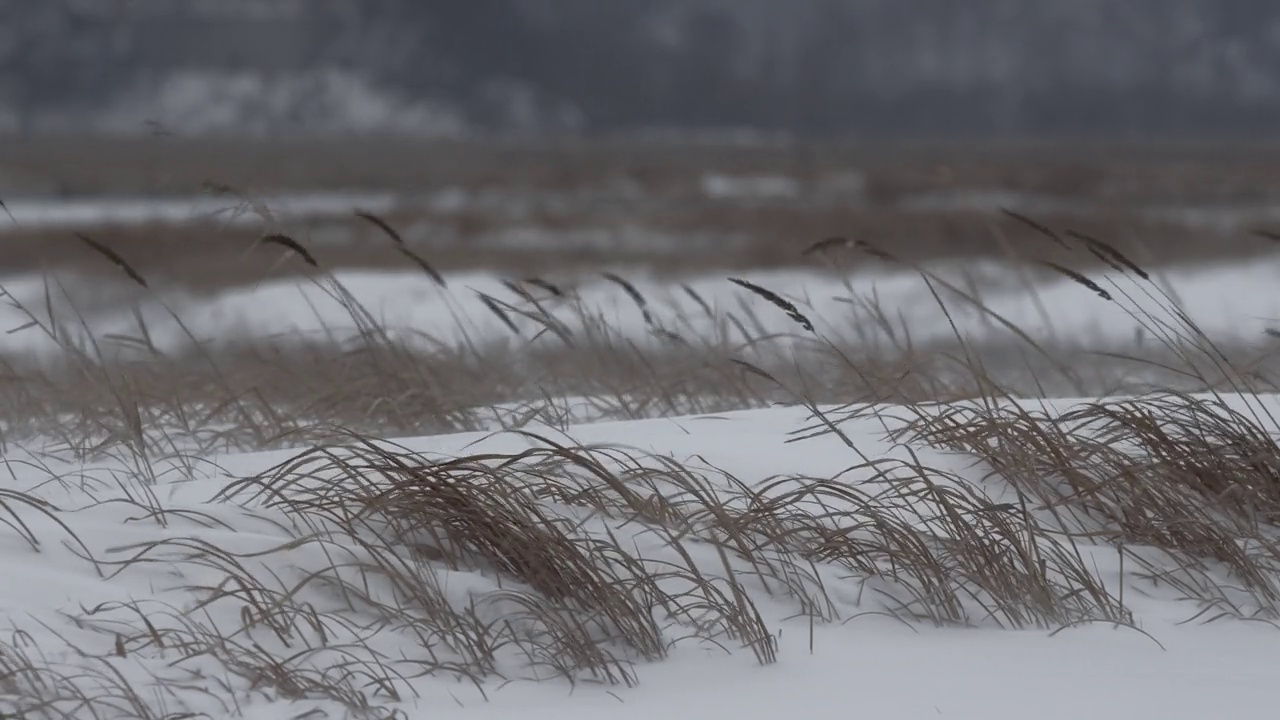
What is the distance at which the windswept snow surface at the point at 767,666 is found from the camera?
7.84 feet

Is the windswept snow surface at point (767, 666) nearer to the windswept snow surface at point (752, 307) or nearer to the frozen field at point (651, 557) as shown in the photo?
the frozen field at point (651, 557)

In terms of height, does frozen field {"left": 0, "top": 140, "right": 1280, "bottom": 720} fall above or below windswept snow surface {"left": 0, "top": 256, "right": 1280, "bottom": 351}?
below

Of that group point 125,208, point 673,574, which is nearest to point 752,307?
point 673,574

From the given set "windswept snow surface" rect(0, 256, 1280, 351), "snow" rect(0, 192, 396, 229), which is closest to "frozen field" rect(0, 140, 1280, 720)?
"windswept snow surface" rect(0, 256, 1280, 351)

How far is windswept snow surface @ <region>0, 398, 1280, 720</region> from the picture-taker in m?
2.39

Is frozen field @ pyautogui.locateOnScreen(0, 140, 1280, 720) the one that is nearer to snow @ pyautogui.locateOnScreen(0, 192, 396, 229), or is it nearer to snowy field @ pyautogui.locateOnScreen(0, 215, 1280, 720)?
snowy field @ pyautogui.locateOnScreen(0, 215, 1280, 720)

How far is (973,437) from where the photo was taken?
3180 mm

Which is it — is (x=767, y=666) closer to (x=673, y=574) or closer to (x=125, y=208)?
(x=673, y=574)

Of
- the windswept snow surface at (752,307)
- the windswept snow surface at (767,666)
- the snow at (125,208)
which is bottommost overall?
the windswept snow surface at (767,666)

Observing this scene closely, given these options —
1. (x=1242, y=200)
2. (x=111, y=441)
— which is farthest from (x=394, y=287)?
(x=1242, y=200)

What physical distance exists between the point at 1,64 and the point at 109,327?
15581 cm

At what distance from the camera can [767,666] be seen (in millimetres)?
2617

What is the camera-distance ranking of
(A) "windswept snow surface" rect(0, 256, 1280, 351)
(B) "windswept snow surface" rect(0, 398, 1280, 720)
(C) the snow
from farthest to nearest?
(C) the snow
(A) "windswept snow surface" rect(0, 256, 1280, 351)
(B) "windswept snow surface" rect(0, 398, 1280, 720)

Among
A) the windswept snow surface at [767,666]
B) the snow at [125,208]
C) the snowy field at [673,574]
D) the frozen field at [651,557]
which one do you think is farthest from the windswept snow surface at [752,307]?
the snow at [125,208]
